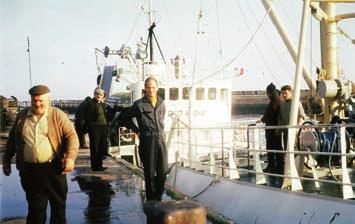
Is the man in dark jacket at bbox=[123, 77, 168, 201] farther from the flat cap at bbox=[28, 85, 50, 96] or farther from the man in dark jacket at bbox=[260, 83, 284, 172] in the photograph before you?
the man in dark jacket at bbox=[260, 83, 284, 172]

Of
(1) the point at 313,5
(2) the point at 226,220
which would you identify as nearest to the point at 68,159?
(2) the point at 226,220

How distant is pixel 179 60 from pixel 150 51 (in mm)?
1745

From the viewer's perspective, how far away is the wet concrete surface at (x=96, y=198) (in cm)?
577

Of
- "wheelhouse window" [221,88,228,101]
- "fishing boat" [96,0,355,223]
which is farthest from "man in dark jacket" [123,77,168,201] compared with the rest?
"wheelhouse window" [221,88,228,101]

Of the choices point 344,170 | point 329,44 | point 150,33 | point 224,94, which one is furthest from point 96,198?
point 150,33

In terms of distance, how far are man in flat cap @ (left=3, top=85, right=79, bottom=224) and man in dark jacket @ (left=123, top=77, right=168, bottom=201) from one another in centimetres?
148

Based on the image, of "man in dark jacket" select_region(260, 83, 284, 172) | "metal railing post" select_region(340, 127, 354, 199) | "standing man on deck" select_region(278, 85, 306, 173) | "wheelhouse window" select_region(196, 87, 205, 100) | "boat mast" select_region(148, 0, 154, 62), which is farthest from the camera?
"boat mast" select_region(148, 0, 154, 62)

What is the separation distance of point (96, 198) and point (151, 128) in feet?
6.86

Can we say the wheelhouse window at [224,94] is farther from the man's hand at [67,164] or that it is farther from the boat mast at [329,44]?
the man's hand at [67,164]

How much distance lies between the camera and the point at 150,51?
20.8 meters

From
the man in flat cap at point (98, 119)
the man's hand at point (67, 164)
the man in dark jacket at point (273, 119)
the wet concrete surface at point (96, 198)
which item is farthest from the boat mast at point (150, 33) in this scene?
the man's hand at point (67, 164)

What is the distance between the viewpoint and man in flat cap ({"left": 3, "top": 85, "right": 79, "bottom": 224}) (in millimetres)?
4133

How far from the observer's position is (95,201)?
6809 millimetres

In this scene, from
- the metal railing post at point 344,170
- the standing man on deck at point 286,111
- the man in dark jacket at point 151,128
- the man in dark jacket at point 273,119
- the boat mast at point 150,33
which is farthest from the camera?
the boat mast at point 150,33
